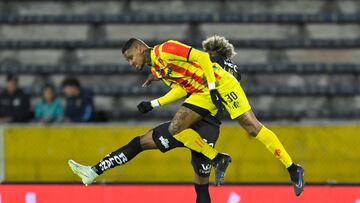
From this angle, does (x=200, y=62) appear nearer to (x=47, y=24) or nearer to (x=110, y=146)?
(x=110, y=146)

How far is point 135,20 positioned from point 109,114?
5.05ft

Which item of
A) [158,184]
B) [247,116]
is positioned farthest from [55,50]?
[247,116]

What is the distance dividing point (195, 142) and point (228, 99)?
48 cm

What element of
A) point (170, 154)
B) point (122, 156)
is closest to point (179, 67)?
point (122, 156)

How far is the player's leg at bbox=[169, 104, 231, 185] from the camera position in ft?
24.9

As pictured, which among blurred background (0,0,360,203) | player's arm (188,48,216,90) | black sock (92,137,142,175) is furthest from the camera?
blurred background (0,0,360,203)

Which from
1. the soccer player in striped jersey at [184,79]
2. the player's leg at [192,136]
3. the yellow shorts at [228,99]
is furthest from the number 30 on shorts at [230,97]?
the player's leg at [192,136]

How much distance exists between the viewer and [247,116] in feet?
25.0

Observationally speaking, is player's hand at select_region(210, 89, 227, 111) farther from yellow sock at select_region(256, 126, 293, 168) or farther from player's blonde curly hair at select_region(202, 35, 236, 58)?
player's blonde curly hair at select_region(202, 35, 236, 58)

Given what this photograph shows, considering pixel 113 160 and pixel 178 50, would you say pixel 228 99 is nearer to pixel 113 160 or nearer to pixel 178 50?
pixel 178 50

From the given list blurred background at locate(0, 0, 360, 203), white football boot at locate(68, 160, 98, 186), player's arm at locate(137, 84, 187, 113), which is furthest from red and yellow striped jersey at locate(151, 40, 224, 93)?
blurred background at locate(0, 0, 360, 203)
